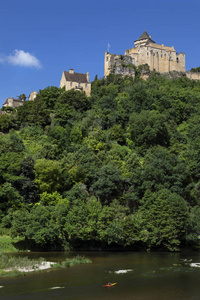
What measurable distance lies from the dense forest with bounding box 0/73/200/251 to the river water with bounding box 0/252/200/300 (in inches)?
252

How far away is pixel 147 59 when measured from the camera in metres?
104

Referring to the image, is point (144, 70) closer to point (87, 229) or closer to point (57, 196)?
point (57, 196)

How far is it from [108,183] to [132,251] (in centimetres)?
1031

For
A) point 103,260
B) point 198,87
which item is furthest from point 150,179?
point 198,87

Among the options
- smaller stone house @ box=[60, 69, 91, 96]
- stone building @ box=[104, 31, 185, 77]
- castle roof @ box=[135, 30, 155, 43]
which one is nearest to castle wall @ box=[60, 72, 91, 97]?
smaller stone house @ box=[60, 69, 91, 96]

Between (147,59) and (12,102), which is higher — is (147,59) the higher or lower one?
the higher one

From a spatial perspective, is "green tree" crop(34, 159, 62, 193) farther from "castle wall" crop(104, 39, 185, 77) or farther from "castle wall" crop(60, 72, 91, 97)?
"castle wall" crop(104, 39, 185, 77)

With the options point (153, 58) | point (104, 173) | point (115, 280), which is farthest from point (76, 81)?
point (115, 280)

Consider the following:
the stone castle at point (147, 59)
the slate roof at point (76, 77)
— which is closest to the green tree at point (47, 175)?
the slate roof at point (76, 77)

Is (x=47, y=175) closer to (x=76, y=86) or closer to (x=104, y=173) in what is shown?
(x=104, y=173)

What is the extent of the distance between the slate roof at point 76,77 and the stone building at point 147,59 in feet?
31.9

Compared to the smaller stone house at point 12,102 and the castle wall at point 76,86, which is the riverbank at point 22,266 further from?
the smaller stone house at point 12,102

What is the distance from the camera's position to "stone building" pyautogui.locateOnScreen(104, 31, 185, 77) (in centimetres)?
10119

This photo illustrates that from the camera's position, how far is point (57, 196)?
161 ft
